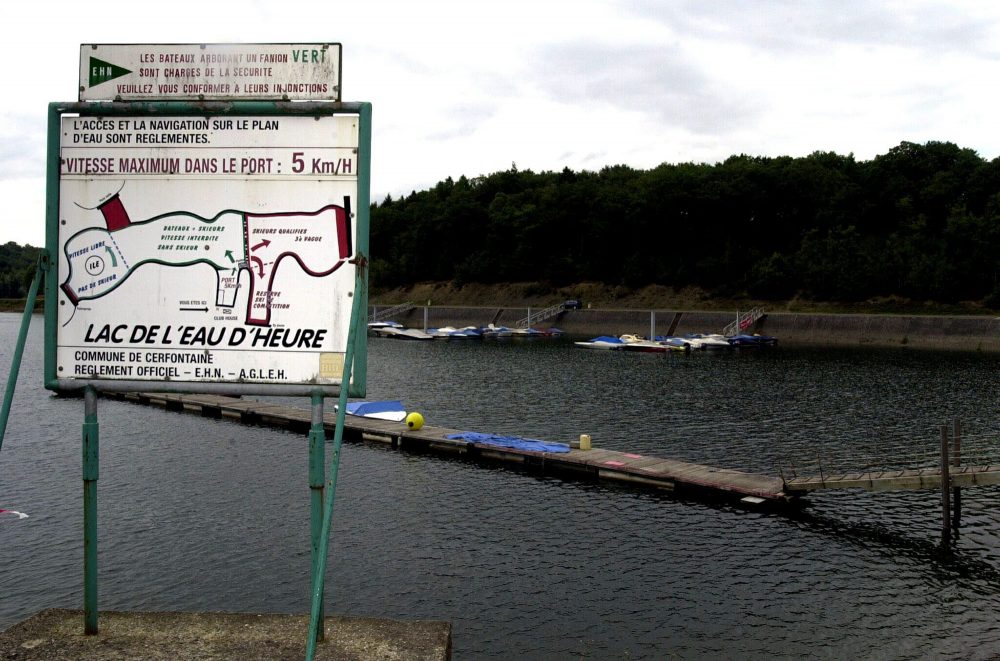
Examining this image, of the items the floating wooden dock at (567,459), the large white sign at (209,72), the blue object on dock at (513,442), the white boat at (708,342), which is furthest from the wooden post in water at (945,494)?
the white boat at (708,342)

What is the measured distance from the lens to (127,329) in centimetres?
892

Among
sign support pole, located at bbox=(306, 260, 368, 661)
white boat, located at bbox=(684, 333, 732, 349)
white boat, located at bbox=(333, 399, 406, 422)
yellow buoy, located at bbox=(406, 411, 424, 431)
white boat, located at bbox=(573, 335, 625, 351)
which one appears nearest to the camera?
sign support pole, located at bbox=(306, 260, 368, 661)

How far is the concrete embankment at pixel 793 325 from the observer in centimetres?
9800

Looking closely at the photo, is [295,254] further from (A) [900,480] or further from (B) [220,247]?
(A) [900,480]

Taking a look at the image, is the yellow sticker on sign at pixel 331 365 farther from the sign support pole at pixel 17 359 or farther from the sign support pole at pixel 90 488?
the sign support pole at pixel 17 359

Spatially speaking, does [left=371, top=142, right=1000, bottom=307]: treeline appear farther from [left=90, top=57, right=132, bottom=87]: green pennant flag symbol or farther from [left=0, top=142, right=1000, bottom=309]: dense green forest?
[left=90, top=57, right=132, bottom=87]: green pennant flag symbol

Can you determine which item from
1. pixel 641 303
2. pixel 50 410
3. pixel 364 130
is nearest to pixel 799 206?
pixel 641 303

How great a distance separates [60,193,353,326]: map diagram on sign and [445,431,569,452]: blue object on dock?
2707cm

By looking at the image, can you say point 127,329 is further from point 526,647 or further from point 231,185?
point 526,647

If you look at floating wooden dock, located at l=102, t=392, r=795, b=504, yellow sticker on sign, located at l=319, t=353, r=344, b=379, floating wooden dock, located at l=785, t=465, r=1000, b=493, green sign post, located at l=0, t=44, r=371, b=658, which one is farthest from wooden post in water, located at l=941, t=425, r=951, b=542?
green sign post, located at l=0, t=44, r=371, b=658

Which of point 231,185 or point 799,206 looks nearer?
point 231,185

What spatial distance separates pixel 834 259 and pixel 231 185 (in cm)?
13271

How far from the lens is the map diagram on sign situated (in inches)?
344

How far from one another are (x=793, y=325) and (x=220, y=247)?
114 m
